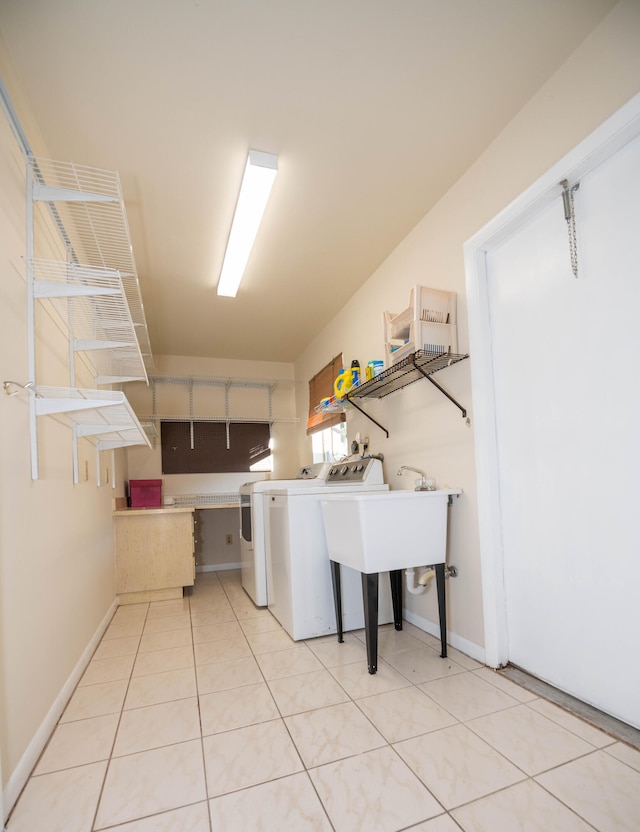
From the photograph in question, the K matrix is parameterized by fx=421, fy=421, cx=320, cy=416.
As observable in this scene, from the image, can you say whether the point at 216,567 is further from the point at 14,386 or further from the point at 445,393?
the point at 14,386

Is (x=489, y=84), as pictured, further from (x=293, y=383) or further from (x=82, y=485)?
(x=293, y=383)

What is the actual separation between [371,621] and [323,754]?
2.13 feet

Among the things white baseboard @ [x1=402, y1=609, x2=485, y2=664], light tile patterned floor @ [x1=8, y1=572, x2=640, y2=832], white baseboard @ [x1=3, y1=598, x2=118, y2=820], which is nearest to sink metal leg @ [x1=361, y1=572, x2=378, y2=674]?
light tile patterned floor @ [x1=8, y1=572, x2=640, y2=832]

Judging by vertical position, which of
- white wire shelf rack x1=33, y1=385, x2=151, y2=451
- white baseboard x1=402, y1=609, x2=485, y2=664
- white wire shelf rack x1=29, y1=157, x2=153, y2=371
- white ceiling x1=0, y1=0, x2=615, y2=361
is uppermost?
white ceiling x1=0, y1=0, x2=615, y2=361

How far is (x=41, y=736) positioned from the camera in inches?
59.9

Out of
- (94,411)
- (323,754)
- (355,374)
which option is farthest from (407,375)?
(323,754)

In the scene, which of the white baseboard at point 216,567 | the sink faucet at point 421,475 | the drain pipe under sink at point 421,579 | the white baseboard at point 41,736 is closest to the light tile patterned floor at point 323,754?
the white baseboard at point 41,736

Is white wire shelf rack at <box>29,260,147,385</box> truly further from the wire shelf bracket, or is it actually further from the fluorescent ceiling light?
the wire shelf bracket

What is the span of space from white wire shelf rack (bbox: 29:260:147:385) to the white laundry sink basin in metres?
1.42

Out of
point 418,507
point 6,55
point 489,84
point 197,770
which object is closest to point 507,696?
point 418,507

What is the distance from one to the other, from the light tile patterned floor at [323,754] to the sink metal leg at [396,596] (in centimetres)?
35

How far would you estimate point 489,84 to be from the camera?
1.75 m

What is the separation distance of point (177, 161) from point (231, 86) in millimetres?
516

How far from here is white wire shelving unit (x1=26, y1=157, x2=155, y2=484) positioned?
162cm
